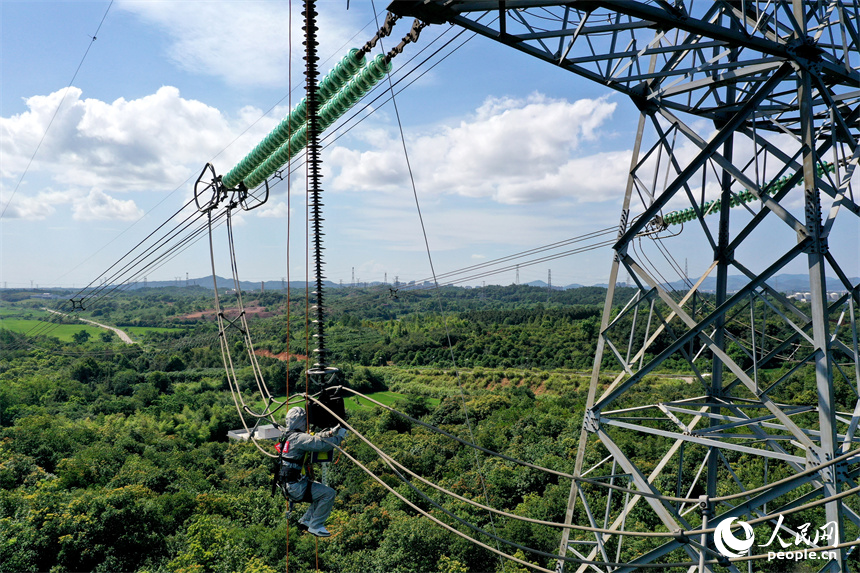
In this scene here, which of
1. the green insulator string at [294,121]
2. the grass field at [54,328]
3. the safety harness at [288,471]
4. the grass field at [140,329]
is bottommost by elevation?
the grass field at [140,329]

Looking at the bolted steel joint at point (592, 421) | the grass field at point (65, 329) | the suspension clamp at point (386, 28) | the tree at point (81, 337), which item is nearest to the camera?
the suspension clamp at point (386, 28)

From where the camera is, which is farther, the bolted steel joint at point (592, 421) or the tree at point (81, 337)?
the tree at point (81, 337)

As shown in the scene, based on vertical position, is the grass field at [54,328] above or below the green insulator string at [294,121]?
below

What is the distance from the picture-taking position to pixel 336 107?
6402 mm

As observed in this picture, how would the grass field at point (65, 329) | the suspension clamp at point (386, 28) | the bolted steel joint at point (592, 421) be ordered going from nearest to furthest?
the suspension clamp at point (386, 28), the bolted steel joint at point (592, 421), the grass field at point (65, 329)

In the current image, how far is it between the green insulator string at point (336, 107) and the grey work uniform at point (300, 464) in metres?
3.14

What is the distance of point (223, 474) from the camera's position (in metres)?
26.2

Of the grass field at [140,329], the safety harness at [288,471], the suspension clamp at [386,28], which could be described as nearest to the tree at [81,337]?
the grass field at [140,329]

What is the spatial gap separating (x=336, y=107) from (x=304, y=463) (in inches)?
163

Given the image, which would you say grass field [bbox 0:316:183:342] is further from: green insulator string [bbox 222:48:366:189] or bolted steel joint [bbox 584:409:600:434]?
bolted steel joint [bbox 584:409:600:434]

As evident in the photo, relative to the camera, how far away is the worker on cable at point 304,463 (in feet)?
17.3

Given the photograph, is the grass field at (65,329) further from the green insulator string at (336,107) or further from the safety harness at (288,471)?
the safety harness at (288,471)

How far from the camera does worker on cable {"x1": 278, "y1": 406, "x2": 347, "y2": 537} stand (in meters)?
5.26

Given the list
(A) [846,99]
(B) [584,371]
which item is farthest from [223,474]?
(B) [584,371]
